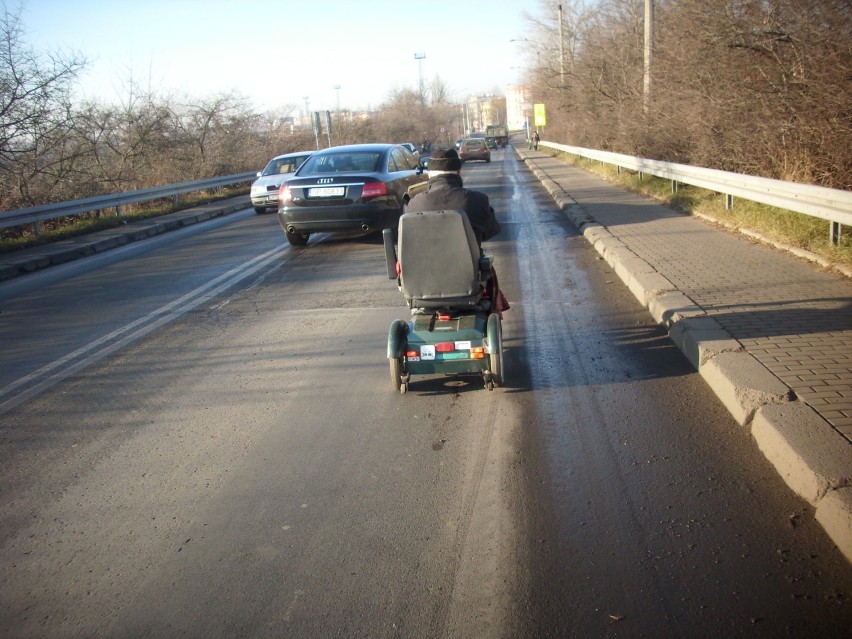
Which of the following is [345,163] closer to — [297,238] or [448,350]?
[297,238]

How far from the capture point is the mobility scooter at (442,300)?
527 centimetres

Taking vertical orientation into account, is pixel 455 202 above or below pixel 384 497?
above

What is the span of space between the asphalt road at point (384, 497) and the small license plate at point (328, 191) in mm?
5440

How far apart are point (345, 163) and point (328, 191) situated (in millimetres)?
1180

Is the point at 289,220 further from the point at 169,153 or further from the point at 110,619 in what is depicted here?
the point at 169,153

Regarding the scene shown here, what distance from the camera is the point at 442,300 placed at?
18.0 ft

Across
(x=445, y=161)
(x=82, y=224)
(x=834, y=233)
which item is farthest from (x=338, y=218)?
(x=82, y=224)

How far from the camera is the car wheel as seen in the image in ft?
43.5

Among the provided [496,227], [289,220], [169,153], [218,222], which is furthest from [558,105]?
[496,227]

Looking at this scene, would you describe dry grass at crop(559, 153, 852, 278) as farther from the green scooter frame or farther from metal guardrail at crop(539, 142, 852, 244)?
the green scooter frame

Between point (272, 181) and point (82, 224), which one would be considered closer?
point (82, 224)

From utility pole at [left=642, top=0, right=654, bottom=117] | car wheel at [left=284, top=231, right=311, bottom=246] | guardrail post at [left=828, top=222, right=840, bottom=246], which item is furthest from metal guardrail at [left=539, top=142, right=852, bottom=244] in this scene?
car wheel at [left=284, top=231, right=311, bottom=246]

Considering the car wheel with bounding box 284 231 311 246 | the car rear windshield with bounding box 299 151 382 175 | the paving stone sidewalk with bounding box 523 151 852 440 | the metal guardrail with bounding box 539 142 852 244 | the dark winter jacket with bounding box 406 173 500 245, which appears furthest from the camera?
the car rear windshield with bounding box 299 151 382 175

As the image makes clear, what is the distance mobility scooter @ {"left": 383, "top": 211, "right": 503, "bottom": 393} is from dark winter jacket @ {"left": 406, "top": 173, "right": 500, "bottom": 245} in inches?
11.9
